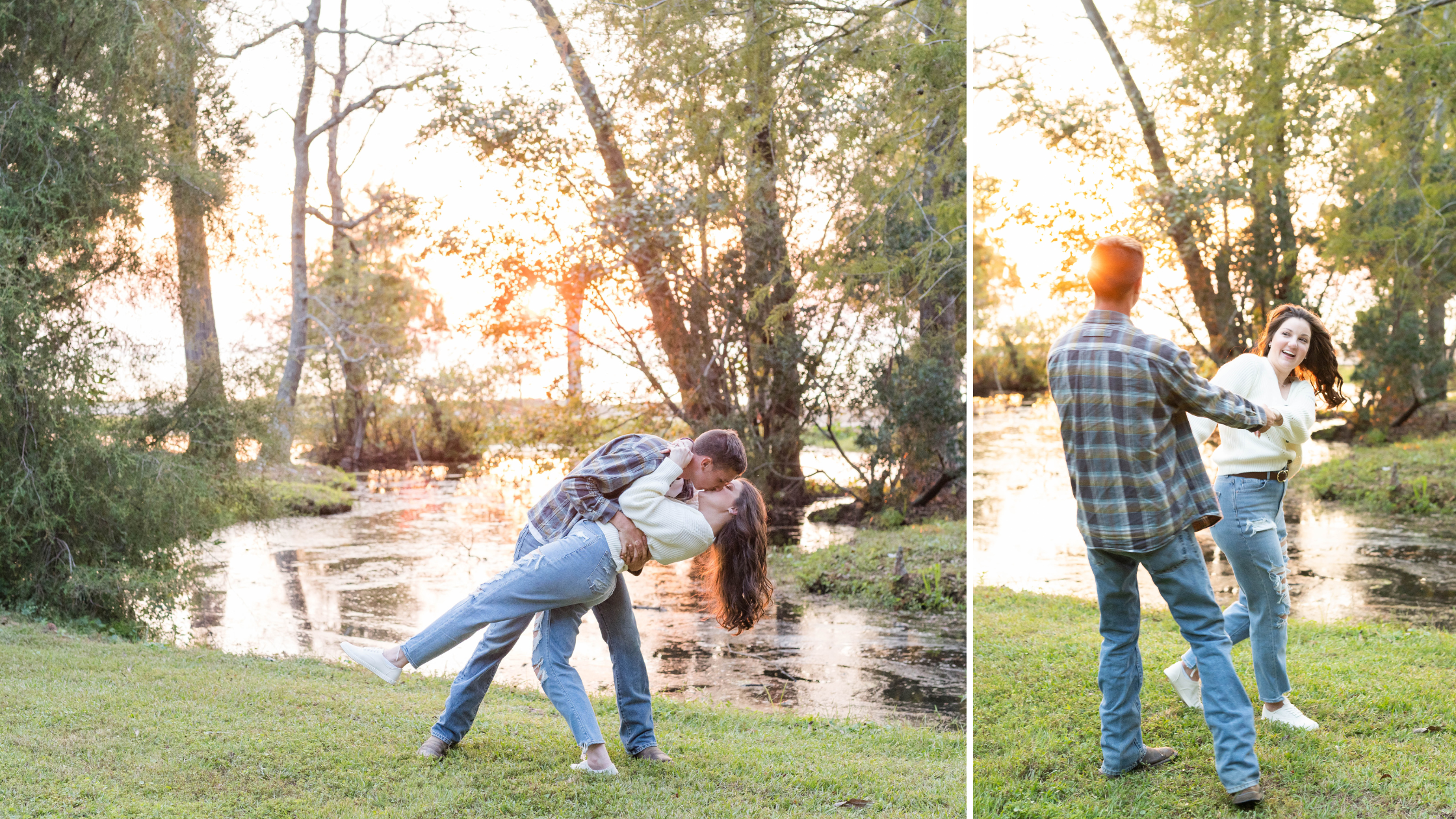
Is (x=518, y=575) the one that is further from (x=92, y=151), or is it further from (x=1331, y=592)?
(x=92, y=151)

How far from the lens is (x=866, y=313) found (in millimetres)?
11180

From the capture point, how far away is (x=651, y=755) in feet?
12.3

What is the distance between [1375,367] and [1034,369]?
532cm

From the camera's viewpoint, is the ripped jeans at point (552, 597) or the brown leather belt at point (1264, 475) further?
the ripped jeans at point (552, 597)

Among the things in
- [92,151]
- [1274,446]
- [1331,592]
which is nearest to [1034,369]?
[1274,446]

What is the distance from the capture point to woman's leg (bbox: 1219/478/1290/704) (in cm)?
275

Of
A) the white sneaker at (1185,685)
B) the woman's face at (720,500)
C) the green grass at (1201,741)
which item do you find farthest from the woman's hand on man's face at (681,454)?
the white sneaker at (1185,685)

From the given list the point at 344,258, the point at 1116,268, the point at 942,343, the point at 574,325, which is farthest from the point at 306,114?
the point at 1116,268

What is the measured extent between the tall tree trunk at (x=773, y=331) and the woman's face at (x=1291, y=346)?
7.09 meters

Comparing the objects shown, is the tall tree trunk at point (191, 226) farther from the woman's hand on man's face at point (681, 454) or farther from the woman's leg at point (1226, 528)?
the woman's leg at point (1226, 528)

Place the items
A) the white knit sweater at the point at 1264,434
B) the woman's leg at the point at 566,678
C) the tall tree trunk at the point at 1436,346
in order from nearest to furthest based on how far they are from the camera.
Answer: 1. the white knit sweater at the point at 1264,434
2. the woman's leg at the point at 566,678
3. the tall tree trunk at the point at 1436,346

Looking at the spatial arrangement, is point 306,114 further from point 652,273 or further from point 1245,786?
point 1245,786

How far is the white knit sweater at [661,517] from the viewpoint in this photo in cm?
341

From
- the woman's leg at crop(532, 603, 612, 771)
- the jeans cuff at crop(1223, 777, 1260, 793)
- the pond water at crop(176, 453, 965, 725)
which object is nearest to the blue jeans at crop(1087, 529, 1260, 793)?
the jeans cuff at crop(1223, 777, 1260, 793)
